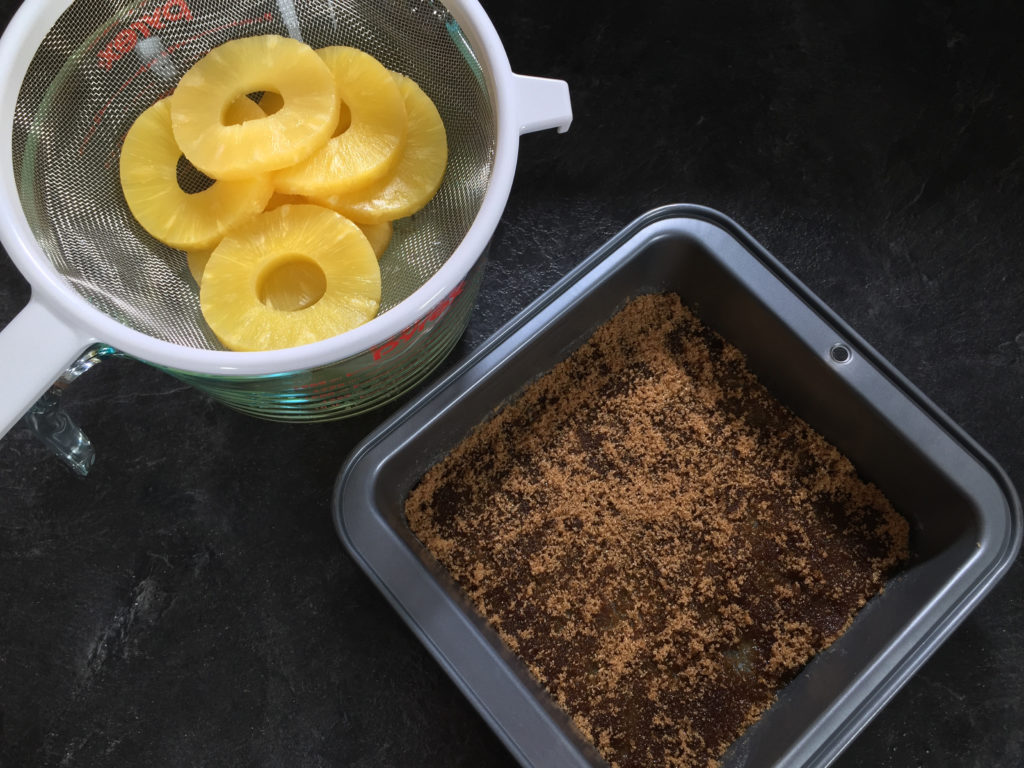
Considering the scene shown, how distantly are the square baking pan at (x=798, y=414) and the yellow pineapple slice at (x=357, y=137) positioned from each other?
22 centimetres

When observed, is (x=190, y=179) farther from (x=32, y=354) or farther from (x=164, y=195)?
(x=32, y=354)

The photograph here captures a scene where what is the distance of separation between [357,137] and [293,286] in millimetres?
130

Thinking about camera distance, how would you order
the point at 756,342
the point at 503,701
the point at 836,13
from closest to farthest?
the point at 503,701, the point at 756,342, the point at 836,13

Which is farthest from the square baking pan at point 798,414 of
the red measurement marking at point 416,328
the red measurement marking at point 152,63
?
the red measurement marking at point 152,63

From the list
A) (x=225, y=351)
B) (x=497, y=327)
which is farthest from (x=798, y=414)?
(x=225, y=351)

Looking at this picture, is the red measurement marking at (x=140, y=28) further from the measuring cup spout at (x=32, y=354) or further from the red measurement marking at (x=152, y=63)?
the measuring cup spout at (x=32, y=354)

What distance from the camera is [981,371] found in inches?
35.7

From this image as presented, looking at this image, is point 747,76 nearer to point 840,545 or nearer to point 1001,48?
point 1001,48

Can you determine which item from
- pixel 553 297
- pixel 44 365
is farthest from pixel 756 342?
pixel 44 365

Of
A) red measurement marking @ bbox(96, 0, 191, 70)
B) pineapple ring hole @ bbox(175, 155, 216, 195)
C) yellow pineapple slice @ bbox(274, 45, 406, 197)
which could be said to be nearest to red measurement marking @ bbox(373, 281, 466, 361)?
yellow pineapple slice @ bbox(274, 45, 406, 197)

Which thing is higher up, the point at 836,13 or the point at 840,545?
the point at 836,13

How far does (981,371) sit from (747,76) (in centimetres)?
41

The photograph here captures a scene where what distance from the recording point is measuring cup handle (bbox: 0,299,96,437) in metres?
0.56

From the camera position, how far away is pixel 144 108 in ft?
2.44
